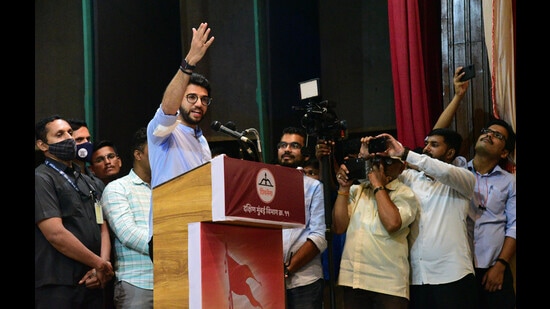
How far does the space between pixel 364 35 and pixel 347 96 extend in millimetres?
464

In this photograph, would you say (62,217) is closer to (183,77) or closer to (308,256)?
(183,77)

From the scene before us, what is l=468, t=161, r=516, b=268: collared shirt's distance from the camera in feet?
13.3

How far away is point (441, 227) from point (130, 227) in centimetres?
158

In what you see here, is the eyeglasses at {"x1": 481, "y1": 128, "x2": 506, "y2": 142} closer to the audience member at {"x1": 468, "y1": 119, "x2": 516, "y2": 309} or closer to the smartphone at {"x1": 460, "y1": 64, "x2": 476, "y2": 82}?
the audience member at {"x1": 468, "y1": 119, "x2": 516, "y2": 309}

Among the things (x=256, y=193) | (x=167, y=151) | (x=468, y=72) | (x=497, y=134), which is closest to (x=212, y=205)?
(x=256, y=193)

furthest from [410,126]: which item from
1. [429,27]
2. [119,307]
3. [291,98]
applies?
[119,307]

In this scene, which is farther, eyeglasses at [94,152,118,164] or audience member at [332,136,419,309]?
eyeglasses at [94,152,118,164]

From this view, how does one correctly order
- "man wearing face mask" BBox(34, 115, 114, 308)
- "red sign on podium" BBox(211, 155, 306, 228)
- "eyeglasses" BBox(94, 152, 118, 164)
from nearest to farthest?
"red sign on podium" BBox(211, 155, 306, 228)
"man wearing face mask" BBox(34, 115, 114, 308)
"eyeglasses" BBox(94, 152, 118, 164)

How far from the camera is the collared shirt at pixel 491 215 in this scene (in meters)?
4.04

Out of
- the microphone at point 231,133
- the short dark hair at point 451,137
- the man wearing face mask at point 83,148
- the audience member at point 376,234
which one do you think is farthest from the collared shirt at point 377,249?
the man wearing face mask at point 83,148

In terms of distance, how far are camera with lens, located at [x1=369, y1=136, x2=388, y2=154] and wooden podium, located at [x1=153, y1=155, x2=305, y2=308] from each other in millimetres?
1107

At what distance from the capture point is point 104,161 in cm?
453

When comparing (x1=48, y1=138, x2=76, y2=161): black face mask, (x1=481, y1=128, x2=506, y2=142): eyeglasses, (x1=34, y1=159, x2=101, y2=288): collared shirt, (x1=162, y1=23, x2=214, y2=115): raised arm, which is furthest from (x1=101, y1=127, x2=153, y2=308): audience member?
(x1=481, y1=128, x2=506, y2=142): eyeglasses

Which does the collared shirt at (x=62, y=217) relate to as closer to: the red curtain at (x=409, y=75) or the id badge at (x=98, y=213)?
the id badge at (x=98, y=213)
